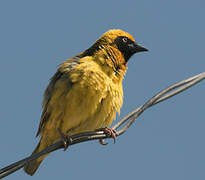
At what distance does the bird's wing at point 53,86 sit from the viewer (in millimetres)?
4862

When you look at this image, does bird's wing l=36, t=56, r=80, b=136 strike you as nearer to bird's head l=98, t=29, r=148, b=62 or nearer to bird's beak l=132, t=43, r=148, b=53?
bird's head l=98, t=29, r=148, b=62

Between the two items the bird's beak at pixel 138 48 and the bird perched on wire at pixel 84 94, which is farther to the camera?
the bird's beak at pixel 138 48

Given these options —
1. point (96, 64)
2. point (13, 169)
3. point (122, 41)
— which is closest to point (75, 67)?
point (96, 64)

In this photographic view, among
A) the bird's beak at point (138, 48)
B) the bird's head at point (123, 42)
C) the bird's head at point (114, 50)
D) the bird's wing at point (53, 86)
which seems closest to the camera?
the bird's wing at point (53, 86)

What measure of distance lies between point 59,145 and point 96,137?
348mm

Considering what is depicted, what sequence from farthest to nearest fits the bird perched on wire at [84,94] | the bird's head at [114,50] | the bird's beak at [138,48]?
the bird's beak at [138,48] → the bird's head at [114,50] → the bird perched on wire at [84,94]

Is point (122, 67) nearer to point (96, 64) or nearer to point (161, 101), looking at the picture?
point (96, 64)

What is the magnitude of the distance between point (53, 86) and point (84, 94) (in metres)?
0.61

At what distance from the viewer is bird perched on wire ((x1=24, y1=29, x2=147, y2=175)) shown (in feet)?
15.4

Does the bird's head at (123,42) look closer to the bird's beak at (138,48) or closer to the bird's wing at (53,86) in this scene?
the bird's beak at (138,48)

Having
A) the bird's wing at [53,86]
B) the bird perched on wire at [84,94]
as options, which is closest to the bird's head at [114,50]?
the bird perched on wire at [84,94]

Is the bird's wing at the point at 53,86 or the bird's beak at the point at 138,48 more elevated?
the bird's wing at the point at 53,86

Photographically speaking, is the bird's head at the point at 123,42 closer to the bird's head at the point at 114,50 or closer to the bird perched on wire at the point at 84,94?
the bird's head at the point at 114,50

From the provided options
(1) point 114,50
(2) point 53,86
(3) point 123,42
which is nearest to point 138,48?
(3) point 123,42
